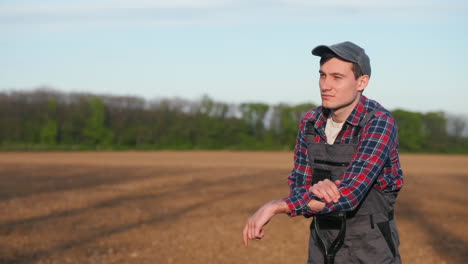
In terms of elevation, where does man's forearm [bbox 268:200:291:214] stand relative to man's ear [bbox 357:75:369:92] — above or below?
below

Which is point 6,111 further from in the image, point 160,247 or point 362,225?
point 362,225

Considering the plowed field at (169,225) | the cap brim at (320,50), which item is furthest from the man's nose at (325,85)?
the plowed field at (169,225)

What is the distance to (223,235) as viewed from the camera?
10758 millimetres

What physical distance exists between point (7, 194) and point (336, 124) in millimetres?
17702

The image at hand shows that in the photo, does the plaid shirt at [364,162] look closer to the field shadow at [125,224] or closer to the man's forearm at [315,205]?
the man's forearm at [315,205]

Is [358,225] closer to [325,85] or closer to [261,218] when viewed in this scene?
[261,218]

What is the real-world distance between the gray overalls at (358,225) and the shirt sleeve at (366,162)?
8cm

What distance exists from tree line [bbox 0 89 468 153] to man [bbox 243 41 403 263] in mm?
62034

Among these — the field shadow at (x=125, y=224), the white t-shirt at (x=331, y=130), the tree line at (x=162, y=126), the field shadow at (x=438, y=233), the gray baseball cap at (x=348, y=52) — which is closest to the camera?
the gray baseball cap at (x=348, y=52)

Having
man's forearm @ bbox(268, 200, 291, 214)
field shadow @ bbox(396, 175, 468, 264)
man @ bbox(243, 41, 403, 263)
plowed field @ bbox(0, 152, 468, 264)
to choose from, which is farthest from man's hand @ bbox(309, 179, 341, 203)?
field shadow @ bbox(396, 175, 468, 264)

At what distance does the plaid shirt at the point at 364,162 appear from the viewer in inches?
98.3

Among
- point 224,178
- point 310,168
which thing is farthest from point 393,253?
point 224,178

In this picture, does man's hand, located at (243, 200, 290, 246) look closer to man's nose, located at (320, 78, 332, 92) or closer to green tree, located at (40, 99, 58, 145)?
man's nose, located at (320, 78, 332, 92)

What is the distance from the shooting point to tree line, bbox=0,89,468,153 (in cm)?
6638
